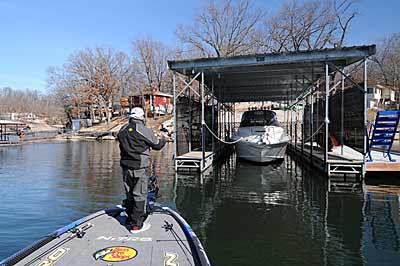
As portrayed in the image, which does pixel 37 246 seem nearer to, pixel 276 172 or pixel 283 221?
pixel 283 221

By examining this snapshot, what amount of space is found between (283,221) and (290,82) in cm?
1246

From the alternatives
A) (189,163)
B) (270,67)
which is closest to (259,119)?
(270,67)

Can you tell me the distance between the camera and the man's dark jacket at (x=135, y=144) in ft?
14.0

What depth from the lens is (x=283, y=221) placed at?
6672mm

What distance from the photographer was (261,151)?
14.2 m

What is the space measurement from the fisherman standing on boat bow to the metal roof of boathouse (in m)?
7.94

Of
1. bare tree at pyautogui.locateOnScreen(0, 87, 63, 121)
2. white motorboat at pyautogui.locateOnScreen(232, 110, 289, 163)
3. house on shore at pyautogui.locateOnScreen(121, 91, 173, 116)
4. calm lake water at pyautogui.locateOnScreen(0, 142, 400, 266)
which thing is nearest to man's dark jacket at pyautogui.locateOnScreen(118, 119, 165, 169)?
calm lake water at pyautogui.locateOnScreen(0, 142, 400, 266)

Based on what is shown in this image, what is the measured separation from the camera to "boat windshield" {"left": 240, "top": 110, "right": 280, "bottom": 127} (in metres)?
15.9

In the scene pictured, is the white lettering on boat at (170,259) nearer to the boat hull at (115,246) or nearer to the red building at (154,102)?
the boat hull at (115,246)

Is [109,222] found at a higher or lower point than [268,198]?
higher

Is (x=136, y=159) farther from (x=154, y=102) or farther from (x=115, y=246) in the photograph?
(x=154, y=102)

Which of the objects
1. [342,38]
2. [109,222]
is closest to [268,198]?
[109,222]

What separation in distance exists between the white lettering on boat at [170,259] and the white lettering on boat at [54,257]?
1041mm

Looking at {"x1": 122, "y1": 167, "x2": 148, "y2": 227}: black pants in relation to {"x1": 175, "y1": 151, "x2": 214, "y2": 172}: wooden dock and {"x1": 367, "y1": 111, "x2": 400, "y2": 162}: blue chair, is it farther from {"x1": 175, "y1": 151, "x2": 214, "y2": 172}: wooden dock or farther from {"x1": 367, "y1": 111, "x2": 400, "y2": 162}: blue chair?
{"x1": 367, "y1": 111, "x2": 400, "y2": 162}: blue chair
